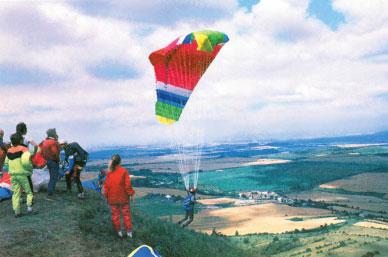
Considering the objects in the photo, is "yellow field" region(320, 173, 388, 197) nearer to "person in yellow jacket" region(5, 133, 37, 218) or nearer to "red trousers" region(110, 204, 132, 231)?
"red trousers" region(110, 204, 132, 231)

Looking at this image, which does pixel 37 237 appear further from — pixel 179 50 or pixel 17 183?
pixel 179 50

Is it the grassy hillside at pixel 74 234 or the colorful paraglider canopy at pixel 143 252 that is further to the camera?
the grassy hillside at pixel 74 234

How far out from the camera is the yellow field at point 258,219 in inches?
2744

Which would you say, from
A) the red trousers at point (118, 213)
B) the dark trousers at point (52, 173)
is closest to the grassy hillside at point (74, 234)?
the dark trousers at point (52, 173)

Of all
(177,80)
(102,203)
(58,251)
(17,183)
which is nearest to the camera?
(58,251)

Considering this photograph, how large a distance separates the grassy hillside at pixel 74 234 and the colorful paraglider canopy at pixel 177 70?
4093 millimetres

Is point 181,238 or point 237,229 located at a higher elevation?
point 181,238

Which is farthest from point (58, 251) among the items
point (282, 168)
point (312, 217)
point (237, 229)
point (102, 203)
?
point (282, 168)

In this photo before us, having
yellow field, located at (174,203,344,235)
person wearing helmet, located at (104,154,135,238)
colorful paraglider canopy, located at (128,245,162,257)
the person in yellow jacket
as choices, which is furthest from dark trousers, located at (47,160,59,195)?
yellow field, located at (174,203,344,235)

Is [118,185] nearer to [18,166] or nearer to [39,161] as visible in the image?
[18,166]

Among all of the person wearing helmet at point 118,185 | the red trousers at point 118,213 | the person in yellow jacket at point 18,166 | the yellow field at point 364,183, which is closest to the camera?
the person wearing helmet at point 118,185

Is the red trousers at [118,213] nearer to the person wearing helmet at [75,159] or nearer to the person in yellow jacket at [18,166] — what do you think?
the person in yellow jacket at [18,166]

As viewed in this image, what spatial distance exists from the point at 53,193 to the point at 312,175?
529 feet

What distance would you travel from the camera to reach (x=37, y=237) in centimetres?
940
